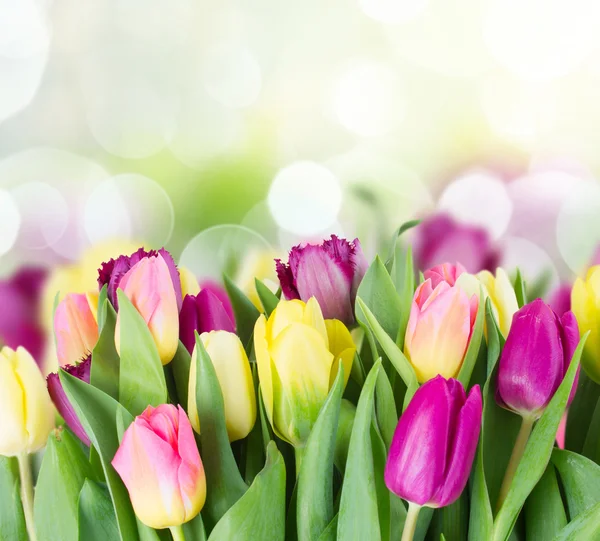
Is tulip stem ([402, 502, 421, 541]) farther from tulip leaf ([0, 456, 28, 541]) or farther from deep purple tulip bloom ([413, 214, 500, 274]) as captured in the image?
deep purple tulip bloom ([413, 214, 500, 274])

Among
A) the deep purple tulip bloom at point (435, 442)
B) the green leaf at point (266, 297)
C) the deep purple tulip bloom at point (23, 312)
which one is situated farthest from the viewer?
the deep purple tulip bloom at point (23, 312)

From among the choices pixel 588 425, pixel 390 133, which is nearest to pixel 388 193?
pixel 390 133

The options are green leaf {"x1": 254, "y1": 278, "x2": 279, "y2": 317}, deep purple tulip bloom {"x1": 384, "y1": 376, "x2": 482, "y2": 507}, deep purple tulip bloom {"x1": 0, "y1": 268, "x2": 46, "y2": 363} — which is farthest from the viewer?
deep purple tulip bloom {"x1": 0, "y1": 268, "x2": 46, "y2": 363}

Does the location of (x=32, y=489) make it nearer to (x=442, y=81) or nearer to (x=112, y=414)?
(x=112, y=414)

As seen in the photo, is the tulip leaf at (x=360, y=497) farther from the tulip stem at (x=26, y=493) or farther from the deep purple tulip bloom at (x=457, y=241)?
the deep purple tulip bloom at (x=457, y=241)

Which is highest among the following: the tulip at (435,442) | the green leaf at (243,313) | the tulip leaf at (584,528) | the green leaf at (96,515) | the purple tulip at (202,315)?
the purple tulip at (202,315)

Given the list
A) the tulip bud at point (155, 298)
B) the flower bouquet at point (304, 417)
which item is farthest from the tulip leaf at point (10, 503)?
the tulip bud at point (155, 298)

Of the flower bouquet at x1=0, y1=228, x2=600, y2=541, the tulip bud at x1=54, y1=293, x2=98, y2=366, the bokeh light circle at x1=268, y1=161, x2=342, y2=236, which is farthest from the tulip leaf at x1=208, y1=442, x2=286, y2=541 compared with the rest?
the bokeh light circle at x1=268, y1=161, x2=342, y2=236
